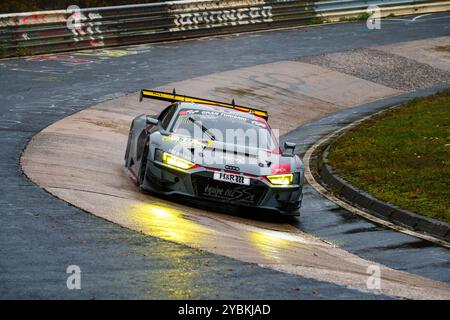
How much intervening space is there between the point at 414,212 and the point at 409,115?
31.7ft

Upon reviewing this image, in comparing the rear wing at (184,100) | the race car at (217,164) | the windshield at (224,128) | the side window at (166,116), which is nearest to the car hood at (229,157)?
the race car at (217,164)

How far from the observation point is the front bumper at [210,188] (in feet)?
44.6

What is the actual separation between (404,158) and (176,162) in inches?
242

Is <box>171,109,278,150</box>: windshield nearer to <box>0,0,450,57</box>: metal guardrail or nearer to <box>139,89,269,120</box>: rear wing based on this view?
<box>139,89,269,120</box>: rear wing

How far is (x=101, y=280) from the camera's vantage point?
9055mm

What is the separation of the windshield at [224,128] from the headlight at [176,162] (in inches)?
33.3

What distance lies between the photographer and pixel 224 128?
15.0 meters

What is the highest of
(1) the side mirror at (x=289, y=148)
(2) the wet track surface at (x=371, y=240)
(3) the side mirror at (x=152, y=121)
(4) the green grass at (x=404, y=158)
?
(3) the side mirror at (x=152, y=121)

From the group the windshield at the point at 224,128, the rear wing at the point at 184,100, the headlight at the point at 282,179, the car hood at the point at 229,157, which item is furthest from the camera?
the rear wing at the point at 184,100

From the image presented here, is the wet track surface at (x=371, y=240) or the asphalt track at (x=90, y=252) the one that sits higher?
the asphalt track at (x=90, y=252)

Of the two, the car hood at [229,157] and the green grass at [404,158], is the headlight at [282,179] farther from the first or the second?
the green grass at [404,158]

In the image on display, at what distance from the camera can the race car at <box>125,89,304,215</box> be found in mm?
13656

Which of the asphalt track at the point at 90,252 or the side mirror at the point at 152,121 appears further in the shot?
the side mirror at the point at 152,121

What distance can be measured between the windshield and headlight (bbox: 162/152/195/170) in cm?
85
